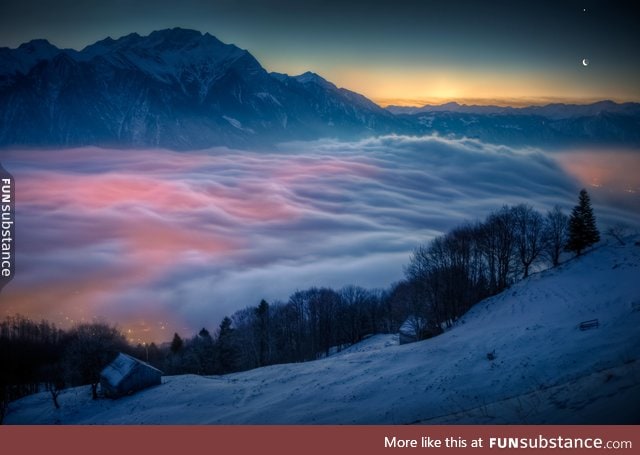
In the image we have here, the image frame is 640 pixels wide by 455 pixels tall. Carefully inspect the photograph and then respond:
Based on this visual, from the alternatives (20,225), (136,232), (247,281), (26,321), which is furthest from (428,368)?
(136,232)

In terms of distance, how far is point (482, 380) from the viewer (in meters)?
12.9

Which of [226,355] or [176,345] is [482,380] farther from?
[176,345]

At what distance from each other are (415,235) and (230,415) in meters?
131

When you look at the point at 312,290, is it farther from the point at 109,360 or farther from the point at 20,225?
the point at 20,225

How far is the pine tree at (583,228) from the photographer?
26.2 m

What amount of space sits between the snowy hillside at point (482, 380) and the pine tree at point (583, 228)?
2215mm

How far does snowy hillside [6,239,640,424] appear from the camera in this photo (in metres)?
8.01

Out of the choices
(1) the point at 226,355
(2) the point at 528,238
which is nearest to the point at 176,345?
(1) the point at 226,355

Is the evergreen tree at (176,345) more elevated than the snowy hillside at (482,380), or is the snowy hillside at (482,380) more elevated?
the snowy hillside at (482,380)

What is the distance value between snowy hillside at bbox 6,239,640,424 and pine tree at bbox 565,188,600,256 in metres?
2.22
